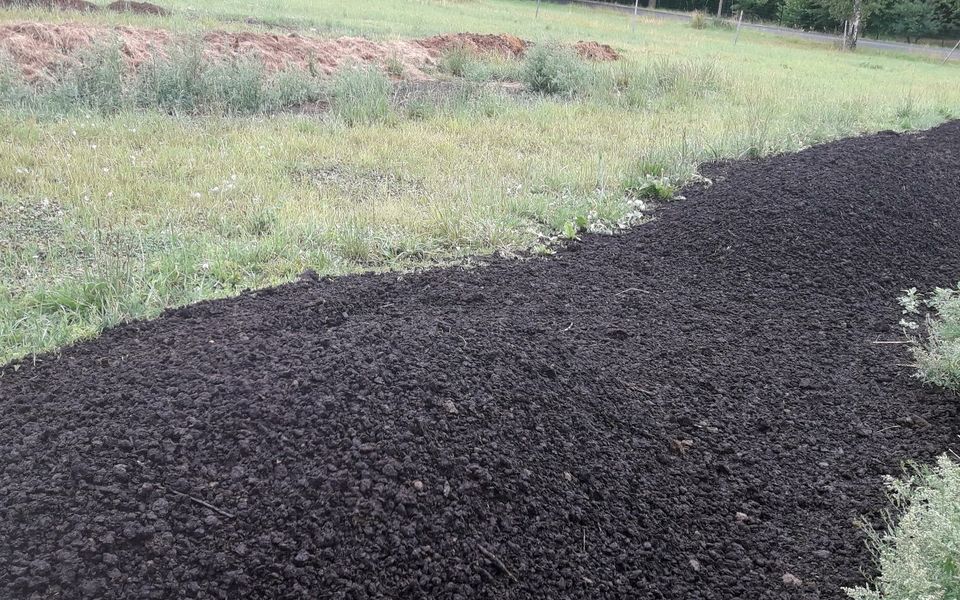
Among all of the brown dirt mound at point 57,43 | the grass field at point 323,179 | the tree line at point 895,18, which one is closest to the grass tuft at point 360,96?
the grass field at point 323,179

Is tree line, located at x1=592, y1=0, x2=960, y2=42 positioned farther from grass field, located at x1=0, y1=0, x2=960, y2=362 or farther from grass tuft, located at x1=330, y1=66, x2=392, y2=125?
grass tuft, located at x1=330, y1=66, x2=392, y2=125

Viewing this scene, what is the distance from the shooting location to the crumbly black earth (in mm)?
2281

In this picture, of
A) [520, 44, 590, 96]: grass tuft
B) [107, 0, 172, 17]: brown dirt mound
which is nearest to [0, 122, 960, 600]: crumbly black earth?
[520, 44, 590, 96]: grass tuft

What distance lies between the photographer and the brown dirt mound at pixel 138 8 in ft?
51.6

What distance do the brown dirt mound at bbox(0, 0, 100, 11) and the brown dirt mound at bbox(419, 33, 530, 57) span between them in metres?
6.85

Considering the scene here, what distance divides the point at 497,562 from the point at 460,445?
0.46 m

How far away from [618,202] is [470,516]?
409cm

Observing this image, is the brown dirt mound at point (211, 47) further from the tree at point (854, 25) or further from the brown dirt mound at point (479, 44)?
the tree at point (854, 25)

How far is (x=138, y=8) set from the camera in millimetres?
16062

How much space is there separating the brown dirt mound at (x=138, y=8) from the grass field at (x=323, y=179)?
120 inches

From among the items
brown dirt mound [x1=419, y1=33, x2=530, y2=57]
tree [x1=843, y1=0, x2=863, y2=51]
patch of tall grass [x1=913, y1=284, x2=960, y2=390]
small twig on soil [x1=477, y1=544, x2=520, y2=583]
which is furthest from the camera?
tree [x1=843, y1=0, x2=863, y2=51]

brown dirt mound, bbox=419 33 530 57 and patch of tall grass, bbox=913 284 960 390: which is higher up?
brown dirt mound, bbox=419 33 530 57

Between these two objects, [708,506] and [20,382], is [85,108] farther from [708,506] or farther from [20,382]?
[708,506]

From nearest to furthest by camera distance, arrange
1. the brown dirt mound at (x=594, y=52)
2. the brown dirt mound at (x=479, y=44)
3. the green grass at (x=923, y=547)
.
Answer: the green grass at (x=923, y=547) → the brown dirt mound at (x=479, y=44) → the brown dirt mound at (x=594, y=52)
